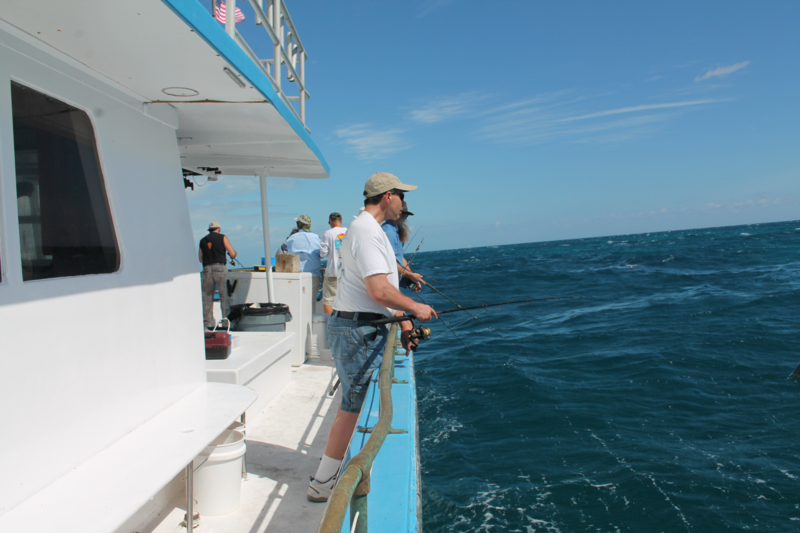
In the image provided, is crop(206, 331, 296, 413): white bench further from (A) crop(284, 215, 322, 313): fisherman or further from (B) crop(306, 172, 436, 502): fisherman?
(A) crop(284, 215, 322, 313): fisherman

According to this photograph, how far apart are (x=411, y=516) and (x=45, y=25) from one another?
214 cm

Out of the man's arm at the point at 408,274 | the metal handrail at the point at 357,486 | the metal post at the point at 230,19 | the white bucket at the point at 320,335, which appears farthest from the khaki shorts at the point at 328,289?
the metal handrail at the point at 357,486

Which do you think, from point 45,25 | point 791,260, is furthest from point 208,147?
point 791,260

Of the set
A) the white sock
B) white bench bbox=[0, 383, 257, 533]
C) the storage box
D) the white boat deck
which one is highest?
the storage box

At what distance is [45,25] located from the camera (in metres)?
1.69

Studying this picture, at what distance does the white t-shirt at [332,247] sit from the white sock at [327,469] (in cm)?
318

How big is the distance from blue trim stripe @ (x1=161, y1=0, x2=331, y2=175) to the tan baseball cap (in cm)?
70

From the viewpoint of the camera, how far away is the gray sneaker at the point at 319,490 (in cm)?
265

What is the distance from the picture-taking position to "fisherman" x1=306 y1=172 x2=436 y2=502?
240 centimetres

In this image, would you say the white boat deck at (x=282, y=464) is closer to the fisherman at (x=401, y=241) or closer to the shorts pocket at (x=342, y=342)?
the shorts pocket at (x=342, y=342)

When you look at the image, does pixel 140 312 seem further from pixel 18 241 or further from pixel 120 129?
pixel 120 129

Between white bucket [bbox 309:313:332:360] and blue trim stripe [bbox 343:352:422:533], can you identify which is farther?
white bucket [bbox 309:313:332:360]

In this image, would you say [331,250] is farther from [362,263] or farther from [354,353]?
[362,263]

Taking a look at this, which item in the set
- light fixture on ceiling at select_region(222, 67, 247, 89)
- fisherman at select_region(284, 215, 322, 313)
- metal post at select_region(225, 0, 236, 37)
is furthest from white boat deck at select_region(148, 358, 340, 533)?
metal post at select_region(225, 0, 236, 37)
